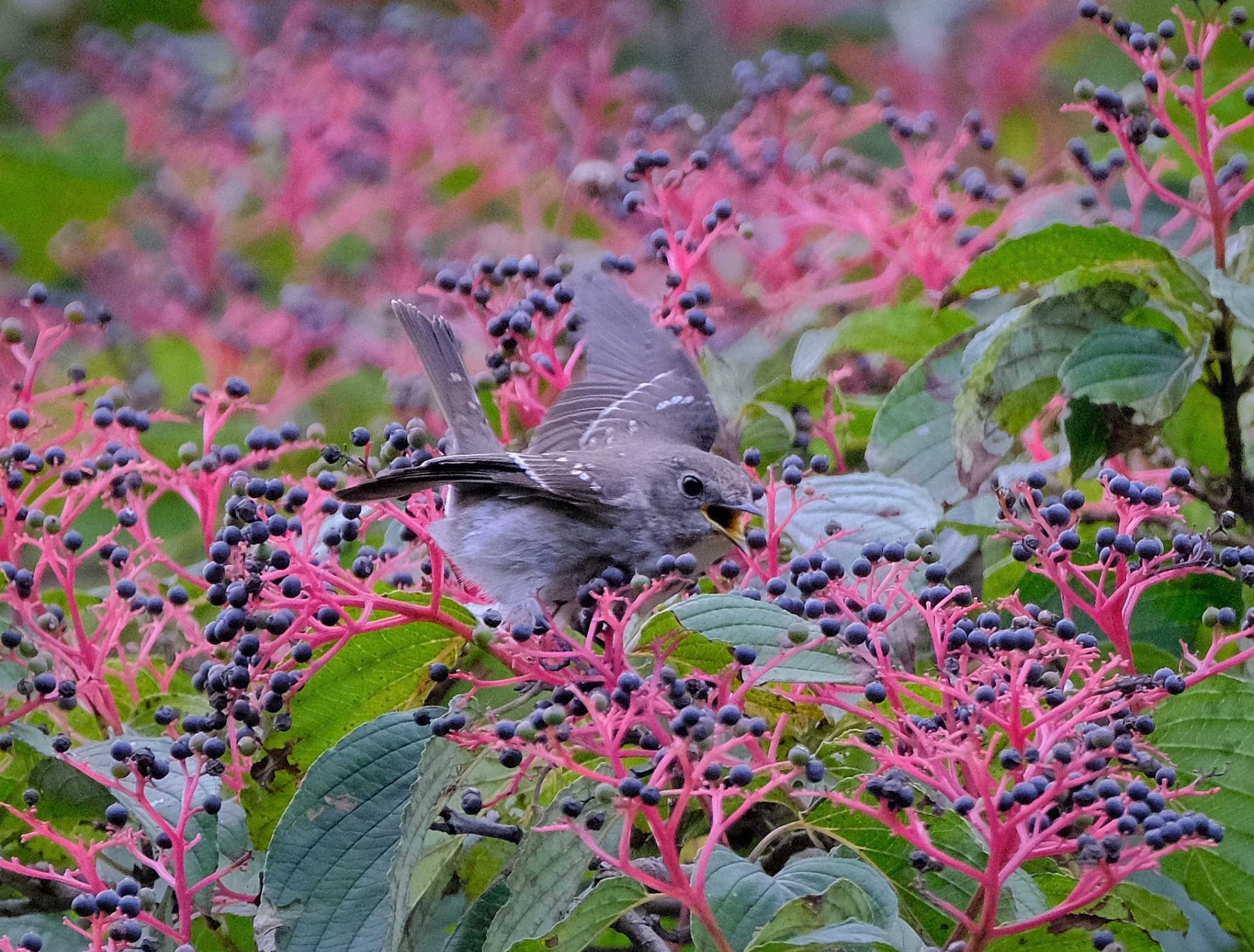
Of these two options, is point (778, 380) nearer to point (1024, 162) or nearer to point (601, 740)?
point (601, 740)

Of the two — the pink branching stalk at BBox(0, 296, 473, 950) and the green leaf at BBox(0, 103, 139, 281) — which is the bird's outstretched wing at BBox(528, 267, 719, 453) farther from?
the green leaf at BBox(0, 103, 139, 281)

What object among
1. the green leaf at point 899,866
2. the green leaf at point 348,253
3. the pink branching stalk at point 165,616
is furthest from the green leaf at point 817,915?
the green leaf at point 348,253

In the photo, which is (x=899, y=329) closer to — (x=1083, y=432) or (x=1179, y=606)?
(x=1083, y=432)

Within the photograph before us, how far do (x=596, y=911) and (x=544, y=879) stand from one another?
0.49 feet

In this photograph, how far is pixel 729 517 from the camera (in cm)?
283

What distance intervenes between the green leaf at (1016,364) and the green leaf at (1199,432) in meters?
0.25

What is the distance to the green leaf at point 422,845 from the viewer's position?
6.06 feet

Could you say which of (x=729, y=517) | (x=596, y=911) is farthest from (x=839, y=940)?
(x=729, y=517)

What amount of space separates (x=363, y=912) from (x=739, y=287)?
2.57 metres

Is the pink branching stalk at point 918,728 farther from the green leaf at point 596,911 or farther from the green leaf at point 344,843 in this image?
the green leaf at point 344,843

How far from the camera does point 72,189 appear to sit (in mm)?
5117

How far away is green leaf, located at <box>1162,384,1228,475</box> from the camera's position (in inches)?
105

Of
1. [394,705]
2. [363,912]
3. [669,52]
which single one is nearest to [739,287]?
[394,705]

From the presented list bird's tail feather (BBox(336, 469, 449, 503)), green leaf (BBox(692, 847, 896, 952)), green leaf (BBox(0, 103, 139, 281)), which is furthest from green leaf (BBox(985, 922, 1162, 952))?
green leaf (BBox(0, 103, 139, 281))
